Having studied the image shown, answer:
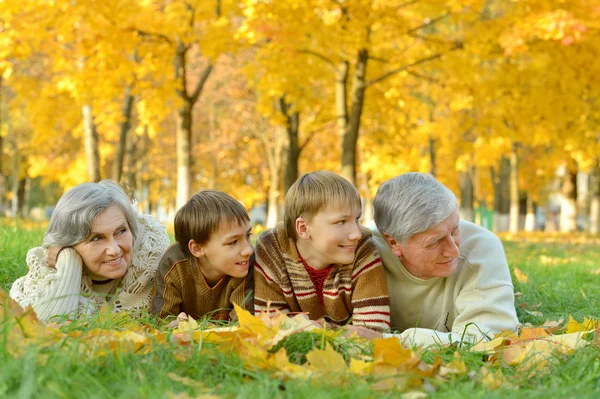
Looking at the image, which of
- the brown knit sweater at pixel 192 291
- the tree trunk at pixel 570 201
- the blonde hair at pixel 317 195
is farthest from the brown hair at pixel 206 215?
the tree trunk at pixel 570 201

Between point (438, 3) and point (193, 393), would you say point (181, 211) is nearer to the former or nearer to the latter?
point (193, 393)

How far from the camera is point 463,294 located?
3.68 m

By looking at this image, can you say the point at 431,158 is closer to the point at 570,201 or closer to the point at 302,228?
the point at 570,201

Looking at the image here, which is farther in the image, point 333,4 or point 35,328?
point 333,4

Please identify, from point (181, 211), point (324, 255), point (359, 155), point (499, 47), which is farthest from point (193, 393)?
point (359, 155)

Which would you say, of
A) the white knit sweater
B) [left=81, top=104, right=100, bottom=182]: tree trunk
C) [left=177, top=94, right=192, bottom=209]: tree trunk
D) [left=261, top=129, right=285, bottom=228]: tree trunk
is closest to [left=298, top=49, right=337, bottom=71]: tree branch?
[left=177, top=94, right=192, bottom=209]: tree trunk

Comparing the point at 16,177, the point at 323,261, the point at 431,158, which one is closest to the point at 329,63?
the point at 431,158

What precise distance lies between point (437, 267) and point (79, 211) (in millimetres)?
1862

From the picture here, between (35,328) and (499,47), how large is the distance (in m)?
10.6

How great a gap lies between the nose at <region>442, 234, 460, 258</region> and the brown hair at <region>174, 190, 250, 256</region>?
3.53 ft

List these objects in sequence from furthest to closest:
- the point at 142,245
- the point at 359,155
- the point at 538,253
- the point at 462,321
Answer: the point at 359,155 → the point at 538,253 → the point at 142,245 → the point at 462,321

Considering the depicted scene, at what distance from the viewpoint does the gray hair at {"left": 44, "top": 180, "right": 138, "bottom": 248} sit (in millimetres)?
3838

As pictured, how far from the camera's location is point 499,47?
11844 mm

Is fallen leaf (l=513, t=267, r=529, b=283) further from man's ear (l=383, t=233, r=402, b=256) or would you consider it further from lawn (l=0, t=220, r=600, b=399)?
lawn (l=0, t=220, r=600, b=399)
